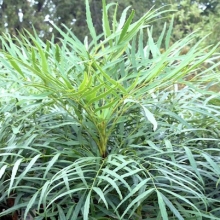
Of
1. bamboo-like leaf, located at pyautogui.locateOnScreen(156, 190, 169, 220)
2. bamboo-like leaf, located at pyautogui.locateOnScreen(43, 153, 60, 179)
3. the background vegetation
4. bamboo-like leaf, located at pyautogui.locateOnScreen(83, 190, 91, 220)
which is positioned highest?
the background vegetation

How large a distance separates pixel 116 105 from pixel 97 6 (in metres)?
9.21

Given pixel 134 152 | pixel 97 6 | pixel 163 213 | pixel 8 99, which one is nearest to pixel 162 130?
pixel 134 152

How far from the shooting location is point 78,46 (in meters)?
0.76

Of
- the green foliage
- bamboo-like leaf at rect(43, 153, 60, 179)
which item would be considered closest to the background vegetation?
the green foliage

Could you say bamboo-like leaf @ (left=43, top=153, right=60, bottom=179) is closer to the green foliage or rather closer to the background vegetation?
the green foliage

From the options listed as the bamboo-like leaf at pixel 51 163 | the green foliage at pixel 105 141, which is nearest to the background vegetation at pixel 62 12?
the green foliage at pixel 105 141

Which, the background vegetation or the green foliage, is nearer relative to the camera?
the green foliage

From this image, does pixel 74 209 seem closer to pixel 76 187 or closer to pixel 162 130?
pixel 76 187

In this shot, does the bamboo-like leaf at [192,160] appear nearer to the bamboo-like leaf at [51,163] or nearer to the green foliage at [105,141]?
the green foliage at [105,141]

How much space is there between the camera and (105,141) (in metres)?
0.74

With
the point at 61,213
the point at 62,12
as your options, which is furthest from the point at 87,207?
the point at 62,12

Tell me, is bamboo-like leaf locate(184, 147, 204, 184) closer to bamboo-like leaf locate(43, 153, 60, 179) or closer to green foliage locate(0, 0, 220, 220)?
green foliage locate(0, 0, 220, 220)

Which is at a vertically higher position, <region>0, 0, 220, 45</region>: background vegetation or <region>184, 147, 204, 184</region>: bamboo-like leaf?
<region>0, 0, 220, 45</region>: background vegetation

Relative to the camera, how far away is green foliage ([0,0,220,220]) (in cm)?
67
